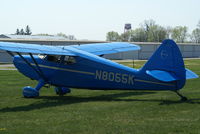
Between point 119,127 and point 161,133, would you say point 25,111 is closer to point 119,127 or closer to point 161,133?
point 119,127

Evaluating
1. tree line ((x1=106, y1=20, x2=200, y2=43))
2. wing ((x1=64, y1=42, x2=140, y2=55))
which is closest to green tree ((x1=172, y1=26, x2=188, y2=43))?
tree line ((x1=106, y1=20, x2=200, y2=43))

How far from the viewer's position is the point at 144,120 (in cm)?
891

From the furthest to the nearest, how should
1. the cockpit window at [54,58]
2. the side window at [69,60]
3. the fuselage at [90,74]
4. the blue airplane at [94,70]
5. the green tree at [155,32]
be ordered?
the green tree at [155,32] → the cockpit window at [54,58] → the side window at [69,60] → the fuselage at [90,74] → the blue airplane at [94,70]

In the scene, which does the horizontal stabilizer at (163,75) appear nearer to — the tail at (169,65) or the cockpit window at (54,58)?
the tail at (169,65)

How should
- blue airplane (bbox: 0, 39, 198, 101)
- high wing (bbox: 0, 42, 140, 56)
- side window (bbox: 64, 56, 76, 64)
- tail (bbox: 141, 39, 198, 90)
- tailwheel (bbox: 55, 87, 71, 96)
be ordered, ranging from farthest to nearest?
tailwheel (bbox: 55, 87, 71, 96), side window (bbox: 64, 56, 76, 64), high wing (bbox: 0, 42, 140, 56), blue airplane (bbox: 0, 39, 198, 101), tail (bbox: 141, 39, 198, 90)

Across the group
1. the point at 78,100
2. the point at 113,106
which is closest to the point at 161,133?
the point at 113,106

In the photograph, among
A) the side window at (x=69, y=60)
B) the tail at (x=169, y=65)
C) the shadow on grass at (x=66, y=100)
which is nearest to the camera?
the shadow on grass at (x=66, y=100)

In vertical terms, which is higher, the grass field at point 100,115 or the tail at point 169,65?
the tail at point 169,65

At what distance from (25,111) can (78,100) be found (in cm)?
288

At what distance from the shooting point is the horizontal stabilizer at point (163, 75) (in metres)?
11.4

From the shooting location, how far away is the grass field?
7.98 metres

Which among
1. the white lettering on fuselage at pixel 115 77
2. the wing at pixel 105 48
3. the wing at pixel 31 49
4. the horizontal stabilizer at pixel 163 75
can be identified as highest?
the wing at pixel 31 49

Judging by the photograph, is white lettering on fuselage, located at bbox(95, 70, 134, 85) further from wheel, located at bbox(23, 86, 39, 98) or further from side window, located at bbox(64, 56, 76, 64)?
wheel, located at bbox(23, 86, 39, 98)

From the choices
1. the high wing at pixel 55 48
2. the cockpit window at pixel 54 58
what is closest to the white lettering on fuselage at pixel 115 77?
the high wing at pixel 55 48
